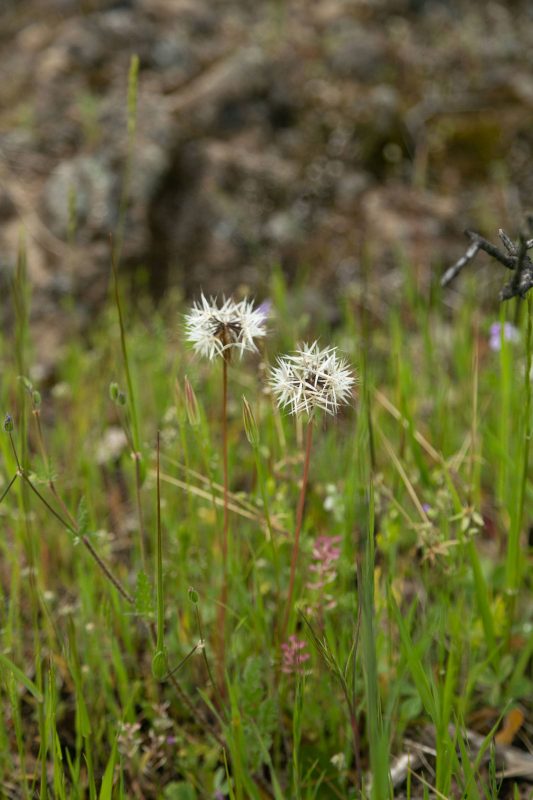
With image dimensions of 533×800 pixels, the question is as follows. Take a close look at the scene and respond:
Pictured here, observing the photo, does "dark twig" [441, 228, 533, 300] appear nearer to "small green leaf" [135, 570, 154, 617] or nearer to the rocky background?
"small green leaf" [135, 570, 154, 617]

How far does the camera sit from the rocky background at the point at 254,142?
3336mm

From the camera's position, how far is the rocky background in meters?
3.34

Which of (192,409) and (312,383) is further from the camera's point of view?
(192,409)

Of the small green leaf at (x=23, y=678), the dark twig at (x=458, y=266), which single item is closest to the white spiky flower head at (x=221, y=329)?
the dark twig at (x=458, y=266)

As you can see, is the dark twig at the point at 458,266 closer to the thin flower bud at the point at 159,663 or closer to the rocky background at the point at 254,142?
the thin flower bud at the point at 159,663

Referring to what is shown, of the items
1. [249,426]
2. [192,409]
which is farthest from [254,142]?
[249,426]

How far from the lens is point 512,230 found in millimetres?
3258

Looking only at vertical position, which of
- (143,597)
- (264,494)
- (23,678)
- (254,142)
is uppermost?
(254,142)

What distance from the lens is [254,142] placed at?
3822 millimetres

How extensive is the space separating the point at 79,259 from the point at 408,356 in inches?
68.9

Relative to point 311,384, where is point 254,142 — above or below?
above

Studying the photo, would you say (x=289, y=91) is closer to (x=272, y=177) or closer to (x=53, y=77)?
(x=272, y=177)

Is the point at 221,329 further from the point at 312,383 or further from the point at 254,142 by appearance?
the point at 254,142

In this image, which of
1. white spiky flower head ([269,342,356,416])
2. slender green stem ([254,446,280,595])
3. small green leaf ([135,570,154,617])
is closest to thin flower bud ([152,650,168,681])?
small green leaf ([135,570,154,617])
